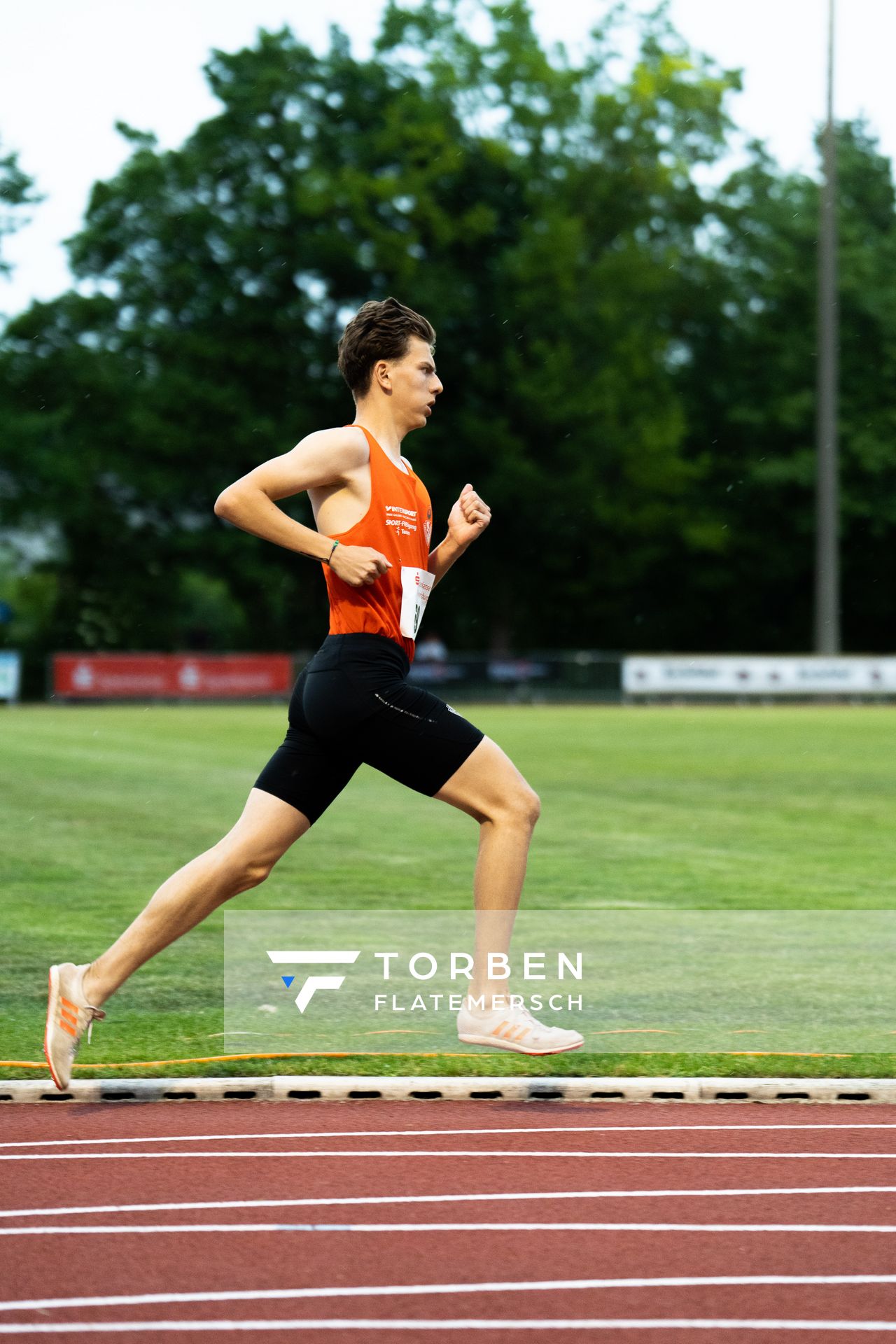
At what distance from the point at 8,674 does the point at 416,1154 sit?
136ft

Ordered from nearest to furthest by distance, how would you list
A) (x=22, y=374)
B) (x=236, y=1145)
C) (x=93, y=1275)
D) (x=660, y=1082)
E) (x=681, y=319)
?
(x=93, y=1275) → (x=236, y=1145) → (x=660, y=1082) → (x=22, y=374) → (x=681, y=319)

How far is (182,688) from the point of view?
151 ft

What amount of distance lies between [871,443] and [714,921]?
167 feet

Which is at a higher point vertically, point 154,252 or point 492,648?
point 154,252

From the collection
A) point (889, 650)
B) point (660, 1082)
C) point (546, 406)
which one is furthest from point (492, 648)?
point (660, 1082)

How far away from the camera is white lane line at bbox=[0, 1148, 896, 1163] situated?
497cm

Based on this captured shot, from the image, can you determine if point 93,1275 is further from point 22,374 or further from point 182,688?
point 22,374

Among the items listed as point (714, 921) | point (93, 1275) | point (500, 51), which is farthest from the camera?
point (500, 51)

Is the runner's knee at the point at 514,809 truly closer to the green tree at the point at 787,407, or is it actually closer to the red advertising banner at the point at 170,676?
the red advertising banner at the point at 170,676

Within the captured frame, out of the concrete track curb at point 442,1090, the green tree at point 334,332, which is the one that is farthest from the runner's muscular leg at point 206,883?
the green tree at point 334,332

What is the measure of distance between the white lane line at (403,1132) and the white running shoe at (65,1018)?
0.38 meters

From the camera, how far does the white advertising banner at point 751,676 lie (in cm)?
4341

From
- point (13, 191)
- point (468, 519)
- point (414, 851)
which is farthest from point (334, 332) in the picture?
point (468, 519)

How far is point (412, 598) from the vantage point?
5.70m
